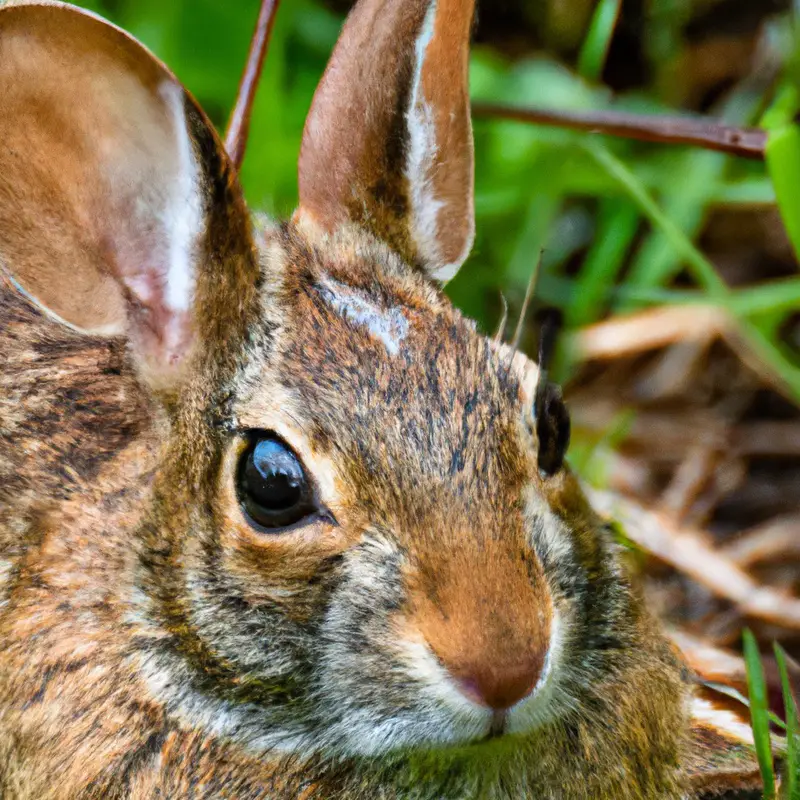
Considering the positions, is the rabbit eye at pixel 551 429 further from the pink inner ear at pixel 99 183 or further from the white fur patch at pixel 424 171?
the pink inner ear at pixel 99 183

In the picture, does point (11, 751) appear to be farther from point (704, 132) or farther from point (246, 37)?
point (246, 37)

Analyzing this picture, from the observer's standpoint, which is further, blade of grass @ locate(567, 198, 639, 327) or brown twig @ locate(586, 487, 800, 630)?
blade of grass @ locate(567, 198, 639, 327)

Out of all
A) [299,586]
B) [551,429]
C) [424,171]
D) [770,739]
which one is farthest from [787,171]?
[299,586]

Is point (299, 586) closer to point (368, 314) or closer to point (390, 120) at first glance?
point (368, 314)

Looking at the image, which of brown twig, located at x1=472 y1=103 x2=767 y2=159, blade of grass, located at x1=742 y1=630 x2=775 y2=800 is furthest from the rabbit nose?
brown twig, located at x1=472 y1=103 x2=767 y2=159

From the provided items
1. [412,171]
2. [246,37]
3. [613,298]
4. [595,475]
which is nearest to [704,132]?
[412,171]

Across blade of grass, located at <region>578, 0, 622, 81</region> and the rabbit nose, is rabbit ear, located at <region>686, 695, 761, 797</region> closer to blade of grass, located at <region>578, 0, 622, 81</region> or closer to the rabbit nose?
the rabbit nose
